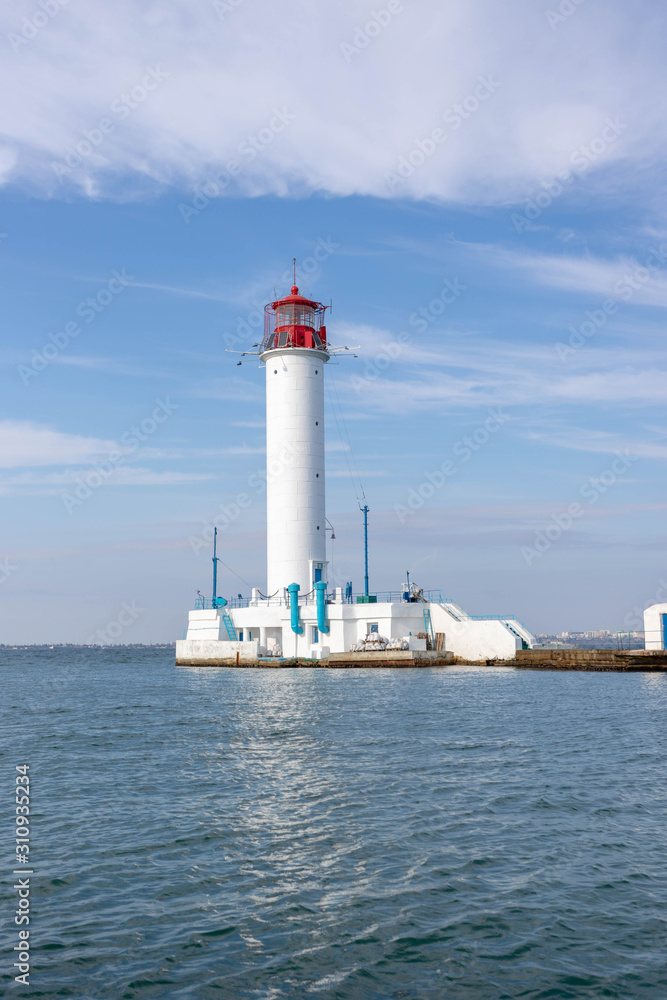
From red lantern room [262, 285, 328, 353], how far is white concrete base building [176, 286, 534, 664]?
0.28ft

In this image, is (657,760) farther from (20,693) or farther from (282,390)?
(282,390)

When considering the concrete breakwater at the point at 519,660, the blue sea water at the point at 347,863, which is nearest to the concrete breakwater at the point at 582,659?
the concrete breakwater at the point at 519,660

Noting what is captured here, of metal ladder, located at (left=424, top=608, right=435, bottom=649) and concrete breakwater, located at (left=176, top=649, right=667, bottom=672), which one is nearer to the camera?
concrete breakwater, located at (left=176, top=649, right=667, bottom=672)

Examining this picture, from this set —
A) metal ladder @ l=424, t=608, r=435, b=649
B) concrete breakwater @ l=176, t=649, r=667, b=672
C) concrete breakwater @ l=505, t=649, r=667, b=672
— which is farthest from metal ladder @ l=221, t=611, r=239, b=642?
concrete breakwater @ l=505, t=649, r=667, b=672

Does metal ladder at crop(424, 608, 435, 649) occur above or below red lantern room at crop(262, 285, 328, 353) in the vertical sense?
below

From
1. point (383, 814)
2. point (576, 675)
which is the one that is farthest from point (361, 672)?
point (383, 814)

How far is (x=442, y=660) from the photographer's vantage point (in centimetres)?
5269

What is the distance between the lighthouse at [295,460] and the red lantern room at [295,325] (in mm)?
84

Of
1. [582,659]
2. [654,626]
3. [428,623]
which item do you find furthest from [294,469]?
[654,626]

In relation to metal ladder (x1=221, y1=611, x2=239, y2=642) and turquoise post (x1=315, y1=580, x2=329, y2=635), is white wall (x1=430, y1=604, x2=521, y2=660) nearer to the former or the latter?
turquoise post (x1=315, y1=580, x2=329, y2=635)

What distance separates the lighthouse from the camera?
5506 centimetres

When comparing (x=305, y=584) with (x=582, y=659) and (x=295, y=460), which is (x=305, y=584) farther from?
(x=582, y=659)

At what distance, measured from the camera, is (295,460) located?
55.3 meters

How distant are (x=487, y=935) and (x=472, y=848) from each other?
300 centimetres
